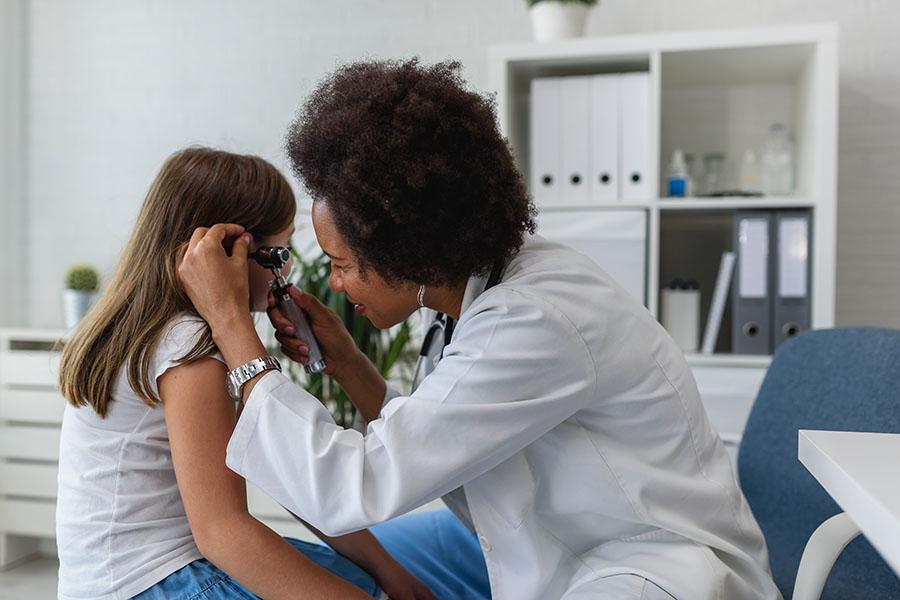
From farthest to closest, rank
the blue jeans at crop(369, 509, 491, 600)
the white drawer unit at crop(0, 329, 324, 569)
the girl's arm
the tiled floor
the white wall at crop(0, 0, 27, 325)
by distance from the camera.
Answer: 1. the white wall at crop(0, 0, 27, 325)
2. the white drawer unit at crop(0, 329, 324, 569)
3. the tiled floor
4. the blue jeans at crop(369, 509, 491, 600)
5. the girl's arm

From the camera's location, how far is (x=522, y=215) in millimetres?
1087

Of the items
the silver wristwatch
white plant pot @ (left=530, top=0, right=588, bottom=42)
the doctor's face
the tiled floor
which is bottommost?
the tiled floor

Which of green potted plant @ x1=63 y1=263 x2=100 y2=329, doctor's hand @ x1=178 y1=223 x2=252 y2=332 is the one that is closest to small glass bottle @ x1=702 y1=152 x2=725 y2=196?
doctor's hand @ x1=178 y1=223 x2=252 y2=332

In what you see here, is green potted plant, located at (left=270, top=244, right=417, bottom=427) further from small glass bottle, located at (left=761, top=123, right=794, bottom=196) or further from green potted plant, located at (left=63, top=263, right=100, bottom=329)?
small glass bottle, located at (left=761, top=123, right=794, bottom=196)

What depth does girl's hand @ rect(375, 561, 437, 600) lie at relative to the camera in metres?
1.24

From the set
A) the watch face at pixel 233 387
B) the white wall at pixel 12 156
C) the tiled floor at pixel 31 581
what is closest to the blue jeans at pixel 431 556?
the watch face at pixel 233 387

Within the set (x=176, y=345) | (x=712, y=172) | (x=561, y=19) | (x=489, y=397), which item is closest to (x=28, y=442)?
(x=176, y=345)

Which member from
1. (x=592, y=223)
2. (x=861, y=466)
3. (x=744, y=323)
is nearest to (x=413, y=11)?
(x=592, y=223)

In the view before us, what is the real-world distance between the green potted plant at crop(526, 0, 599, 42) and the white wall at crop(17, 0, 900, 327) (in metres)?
0.33

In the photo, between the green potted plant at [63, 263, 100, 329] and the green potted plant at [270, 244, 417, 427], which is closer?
the green potted plant at [270, 244, 417, 427]

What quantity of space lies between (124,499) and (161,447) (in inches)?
3.2

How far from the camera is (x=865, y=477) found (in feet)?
2.06

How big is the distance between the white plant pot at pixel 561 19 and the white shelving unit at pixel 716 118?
0.09m

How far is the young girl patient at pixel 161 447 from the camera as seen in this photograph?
1029 millimetres
